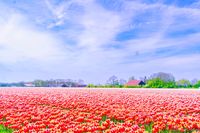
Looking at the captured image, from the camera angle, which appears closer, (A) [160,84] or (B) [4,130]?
(B) [4,130]

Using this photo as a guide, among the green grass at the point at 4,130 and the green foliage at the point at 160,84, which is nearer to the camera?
the green grass at the point at 4,130

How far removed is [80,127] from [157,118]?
3048 mm

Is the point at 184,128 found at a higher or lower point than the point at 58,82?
lower

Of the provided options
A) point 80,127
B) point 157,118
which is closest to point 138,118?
point 157,118

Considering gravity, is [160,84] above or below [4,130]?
above

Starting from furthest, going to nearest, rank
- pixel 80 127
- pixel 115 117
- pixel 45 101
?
pixel 45 101 < pixel 115 117 < pixel 80 127

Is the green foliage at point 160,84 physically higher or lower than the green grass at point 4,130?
higher

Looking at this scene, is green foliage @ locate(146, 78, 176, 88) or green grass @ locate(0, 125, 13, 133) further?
green foliage @ locate(146, 78, 176, 88)

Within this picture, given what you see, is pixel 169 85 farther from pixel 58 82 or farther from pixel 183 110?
pixel 183 110

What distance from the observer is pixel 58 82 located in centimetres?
10006

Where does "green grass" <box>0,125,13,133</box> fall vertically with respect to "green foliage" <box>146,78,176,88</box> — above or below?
below

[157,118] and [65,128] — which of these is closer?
[65,128]

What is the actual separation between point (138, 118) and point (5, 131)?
4129mm

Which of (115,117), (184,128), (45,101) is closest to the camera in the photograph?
(184,128)
